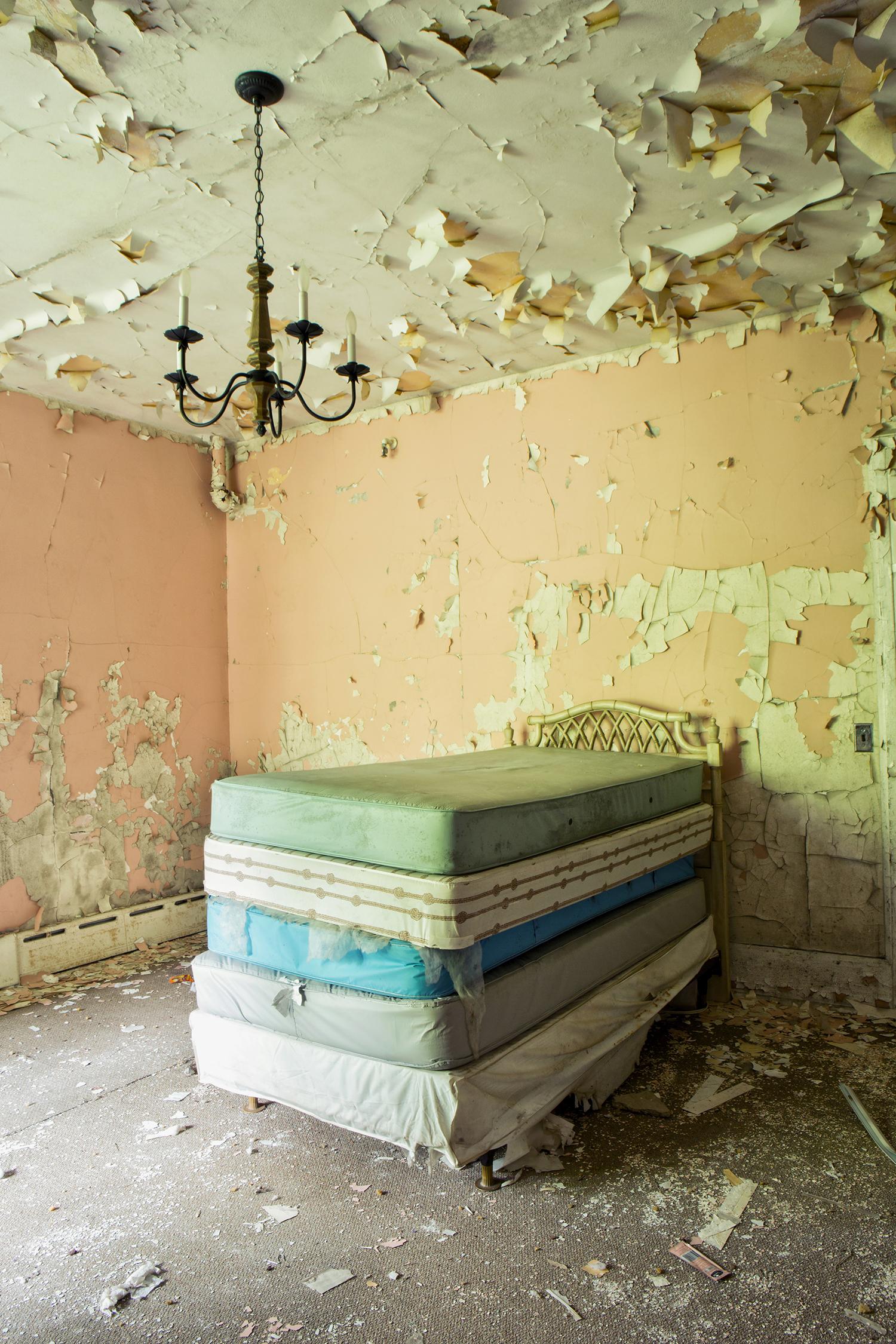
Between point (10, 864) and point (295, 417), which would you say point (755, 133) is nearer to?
point (295, 417)

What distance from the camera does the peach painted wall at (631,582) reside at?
3.02 metres

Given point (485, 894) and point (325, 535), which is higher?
point (325, 535)

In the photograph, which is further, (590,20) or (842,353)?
(842,353)

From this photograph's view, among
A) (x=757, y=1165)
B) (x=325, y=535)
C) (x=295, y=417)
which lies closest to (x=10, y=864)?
(x=325, y=535)

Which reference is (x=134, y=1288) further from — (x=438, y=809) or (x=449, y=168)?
(x=449, y=168)

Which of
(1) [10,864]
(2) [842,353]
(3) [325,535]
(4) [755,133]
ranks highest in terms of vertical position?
(4) [755,133]

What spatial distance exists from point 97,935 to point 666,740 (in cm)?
270

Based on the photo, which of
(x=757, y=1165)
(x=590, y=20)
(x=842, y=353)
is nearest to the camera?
(x=590, y=20)

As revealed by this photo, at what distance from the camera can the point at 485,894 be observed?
182 centimetres

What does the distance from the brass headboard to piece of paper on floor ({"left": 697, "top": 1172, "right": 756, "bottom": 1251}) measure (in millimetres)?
1161

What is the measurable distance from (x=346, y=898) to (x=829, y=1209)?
49.6 inches

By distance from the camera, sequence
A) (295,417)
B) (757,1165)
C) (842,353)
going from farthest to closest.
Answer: (295,417), (842,353), (757,1165)

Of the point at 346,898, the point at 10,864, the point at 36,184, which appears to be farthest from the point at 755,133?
the point at 10,864

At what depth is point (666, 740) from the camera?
128 inches
